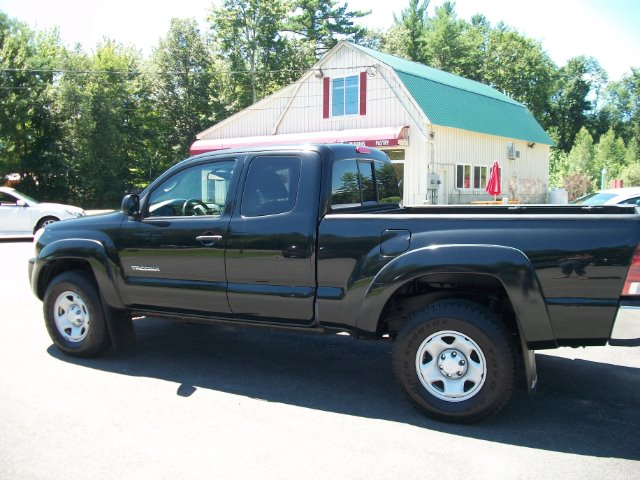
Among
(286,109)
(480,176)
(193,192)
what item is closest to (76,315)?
(193,192)

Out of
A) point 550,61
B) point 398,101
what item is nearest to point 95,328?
point 398,101

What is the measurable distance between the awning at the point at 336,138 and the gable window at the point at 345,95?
0.92 metres

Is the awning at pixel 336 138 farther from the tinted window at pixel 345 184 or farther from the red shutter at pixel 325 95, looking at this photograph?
the tinted window at pixel 345 184

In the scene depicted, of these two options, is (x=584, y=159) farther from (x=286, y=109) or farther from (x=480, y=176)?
(x=286, y=109)

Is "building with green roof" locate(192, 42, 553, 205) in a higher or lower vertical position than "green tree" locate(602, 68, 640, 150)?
lower

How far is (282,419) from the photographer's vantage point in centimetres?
424

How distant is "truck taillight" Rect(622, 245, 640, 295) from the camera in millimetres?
3639

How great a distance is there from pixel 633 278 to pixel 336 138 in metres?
20.7

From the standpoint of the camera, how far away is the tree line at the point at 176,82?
3381 cm

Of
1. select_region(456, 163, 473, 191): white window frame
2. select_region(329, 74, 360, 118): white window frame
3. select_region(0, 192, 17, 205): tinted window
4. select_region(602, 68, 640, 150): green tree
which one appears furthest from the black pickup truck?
select_region(602, 68, 640, 150): green tree

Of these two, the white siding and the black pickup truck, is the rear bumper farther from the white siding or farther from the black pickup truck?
the white siding

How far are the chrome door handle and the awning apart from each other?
15.9m

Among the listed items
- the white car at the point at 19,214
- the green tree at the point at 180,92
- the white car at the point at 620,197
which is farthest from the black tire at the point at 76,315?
the green tree at the point at 180,92

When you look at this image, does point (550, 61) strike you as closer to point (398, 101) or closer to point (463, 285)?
point (398, 101)
